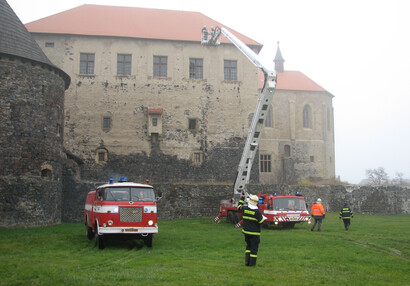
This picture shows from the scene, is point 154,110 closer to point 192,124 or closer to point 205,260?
point 192,124

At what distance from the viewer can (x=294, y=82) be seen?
52.8m

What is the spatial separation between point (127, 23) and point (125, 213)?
2785 centimetres

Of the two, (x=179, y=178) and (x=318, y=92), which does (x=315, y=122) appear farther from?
(x=179, y=178)

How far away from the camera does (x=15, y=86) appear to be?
21.1 metres

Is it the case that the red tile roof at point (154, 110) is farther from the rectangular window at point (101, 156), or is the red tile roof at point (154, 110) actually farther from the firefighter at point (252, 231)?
the firefighter at point (252, 231)

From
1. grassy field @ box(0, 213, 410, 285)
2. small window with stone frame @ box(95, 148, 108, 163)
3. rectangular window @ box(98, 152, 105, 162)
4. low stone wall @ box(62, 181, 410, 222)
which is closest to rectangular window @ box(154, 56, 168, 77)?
small window with stone frame @ box(95, 148, 108, 163)

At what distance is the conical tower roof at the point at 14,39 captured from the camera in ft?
70.2

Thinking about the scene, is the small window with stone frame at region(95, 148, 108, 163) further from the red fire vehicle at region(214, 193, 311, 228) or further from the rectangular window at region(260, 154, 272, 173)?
the rectangular window at region(260, 154, 272, 173)

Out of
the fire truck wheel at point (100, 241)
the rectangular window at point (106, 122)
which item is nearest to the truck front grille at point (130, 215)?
the fire truck wheel at point (100, 241)

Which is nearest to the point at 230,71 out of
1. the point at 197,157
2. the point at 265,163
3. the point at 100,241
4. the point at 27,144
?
the point at 197,157

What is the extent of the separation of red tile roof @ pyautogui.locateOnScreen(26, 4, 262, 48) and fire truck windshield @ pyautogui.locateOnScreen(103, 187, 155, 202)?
2451 cm

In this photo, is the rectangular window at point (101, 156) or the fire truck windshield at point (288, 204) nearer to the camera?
the fire truck windshield at point (288, 204)

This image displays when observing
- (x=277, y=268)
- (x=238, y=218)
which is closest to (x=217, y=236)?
(x=238, y=218)

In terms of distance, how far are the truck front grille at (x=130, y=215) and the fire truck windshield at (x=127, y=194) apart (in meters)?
0.45
